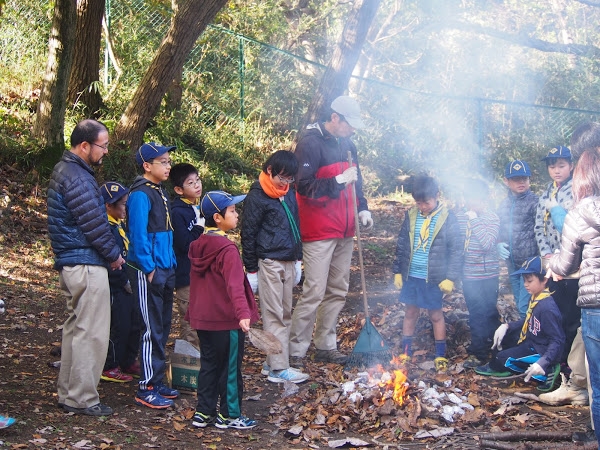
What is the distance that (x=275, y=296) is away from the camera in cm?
660

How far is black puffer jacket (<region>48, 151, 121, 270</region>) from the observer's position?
17.6 ft

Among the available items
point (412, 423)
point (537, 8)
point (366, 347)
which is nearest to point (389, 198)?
point (366, 347)

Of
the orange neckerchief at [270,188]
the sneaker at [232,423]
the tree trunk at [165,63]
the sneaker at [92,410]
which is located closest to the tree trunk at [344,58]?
the tree trunk at [165,63]

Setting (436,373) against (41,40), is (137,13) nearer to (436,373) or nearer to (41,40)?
(41,40)

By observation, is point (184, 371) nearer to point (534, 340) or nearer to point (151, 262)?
point (151, 262)

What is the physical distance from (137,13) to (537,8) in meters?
14.4

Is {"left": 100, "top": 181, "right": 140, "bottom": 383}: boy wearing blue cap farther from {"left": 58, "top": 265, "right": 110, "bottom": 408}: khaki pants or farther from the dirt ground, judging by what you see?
{"left": 58, "top": 265, "right": 110, "bottom": 408}: khaki pants

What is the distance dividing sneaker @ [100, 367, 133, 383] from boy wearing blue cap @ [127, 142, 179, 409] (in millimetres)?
567

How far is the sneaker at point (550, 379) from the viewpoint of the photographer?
20.6ft

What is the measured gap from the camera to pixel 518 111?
13984 mm

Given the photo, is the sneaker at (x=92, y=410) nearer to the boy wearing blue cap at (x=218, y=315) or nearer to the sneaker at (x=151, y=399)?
the sneaker at (x=151, y=399)

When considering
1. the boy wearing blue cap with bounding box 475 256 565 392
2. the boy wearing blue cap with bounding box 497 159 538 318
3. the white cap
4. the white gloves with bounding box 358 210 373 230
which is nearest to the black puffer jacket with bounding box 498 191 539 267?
the boy wearing blue cap with bounding box 497 159 538 318

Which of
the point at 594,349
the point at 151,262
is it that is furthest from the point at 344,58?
the point at 594,349

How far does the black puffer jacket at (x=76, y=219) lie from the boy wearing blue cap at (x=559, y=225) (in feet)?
12.3
